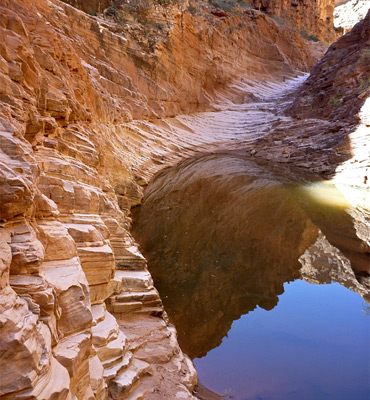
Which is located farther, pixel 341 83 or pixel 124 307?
pixel 341 83

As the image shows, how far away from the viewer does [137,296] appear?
5.06m

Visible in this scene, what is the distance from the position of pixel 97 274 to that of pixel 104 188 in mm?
3463

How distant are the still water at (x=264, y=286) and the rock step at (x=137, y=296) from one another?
0.72 m

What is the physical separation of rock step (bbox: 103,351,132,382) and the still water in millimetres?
1243

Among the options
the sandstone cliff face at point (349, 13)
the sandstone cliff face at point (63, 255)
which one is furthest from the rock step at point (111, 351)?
the sandstone cliff face at point (349, 13)

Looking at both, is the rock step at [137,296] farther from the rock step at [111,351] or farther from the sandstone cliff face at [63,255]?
the rock step at [111,351]

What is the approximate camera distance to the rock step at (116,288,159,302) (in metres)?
4.88

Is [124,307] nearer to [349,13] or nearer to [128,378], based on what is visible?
[128,378]

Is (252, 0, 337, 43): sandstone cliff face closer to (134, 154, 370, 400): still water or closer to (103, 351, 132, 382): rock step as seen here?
(134, 154, 370, 400): still water

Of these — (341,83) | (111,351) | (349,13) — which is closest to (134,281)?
(111,351)

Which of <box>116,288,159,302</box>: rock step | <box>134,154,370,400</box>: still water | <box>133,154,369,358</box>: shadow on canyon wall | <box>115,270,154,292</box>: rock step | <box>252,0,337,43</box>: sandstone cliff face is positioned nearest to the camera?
<box>134,154,370,400</box>: still water

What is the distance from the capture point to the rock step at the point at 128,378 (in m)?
3.32

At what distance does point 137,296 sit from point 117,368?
156 cm

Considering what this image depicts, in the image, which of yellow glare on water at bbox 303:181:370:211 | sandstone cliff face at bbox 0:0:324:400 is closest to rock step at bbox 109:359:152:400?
sandstone cliff face at bbox 0:0:324:400
